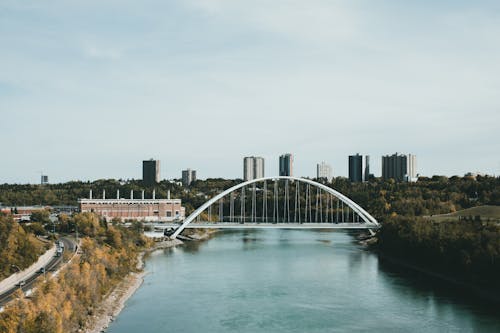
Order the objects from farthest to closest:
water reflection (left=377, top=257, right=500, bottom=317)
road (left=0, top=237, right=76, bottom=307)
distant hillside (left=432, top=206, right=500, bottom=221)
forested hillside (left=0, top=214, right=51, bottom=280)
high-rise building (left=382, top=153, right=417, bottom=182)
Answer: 1. high-rise building (left=382, top=153, right=417, bottom=182)
2. distant hillside (left=432, top=206, right=500, bottom=221)
3. water reflection (left=377, top=257, right=500, bottom=317)
4. forested hillside (left=0, top=214, right=51, bottom=280)
5. road (left=0, top=237, right=76, bottom=307)

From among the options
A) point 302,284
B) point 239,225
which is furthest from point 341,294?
point 239,225

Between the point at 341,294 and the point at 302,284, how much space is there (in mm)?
2071

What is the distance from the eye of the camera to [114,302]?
16.4 metres

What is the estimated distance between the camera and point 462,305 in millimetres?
16594

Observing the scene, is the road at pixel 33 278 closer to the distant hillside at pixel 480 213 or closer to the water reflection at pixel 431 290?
the water reflection at pixel 431 290

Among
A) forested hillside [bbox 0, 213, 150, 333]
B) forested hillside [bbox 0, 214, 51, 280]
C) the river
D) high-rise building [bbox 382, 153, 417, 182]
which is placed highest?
high-rise building [bbox 382, 153, 417, 182]

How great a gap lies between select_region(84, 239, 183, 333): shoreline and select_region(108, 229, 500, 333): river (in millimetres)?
203

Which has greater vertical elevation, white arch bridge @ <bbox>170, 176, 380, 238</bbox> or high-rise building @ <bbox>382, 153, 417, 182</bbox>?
high-rise building @ <bbox>382, 153, 417, 182</bbox>

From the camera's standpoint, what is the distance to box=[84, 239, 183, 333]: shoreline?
45.5 feet

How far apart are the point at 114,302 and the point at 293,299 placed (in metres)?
4.85

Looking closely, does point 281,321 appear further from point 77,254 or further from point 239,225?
point 239,225

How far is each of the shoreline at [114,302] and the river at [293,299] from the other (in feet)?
0.67

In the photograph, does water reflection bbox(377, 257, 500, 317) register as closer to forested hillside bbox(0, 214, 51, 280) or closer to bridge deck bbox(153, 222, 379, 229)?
bridge deck bbox(153, 222, 379, 229)

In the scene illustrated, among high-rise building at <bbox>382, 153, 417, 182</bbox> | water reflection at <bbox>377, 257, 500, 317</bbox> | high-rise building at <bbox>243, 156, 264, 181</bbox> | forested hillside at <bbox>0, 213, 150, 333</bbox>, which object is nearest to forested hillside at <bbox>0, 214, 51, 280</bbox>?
forested hillside at <bbox>0, 213, 150, 333</bbox>
